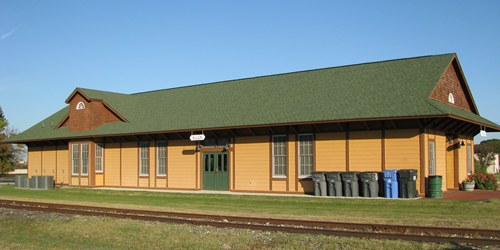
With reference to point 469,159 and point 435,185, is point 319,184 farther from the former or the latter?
point 469,159

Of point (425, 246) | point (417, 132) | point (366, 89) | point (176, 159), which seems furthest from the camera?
point (176, 159)

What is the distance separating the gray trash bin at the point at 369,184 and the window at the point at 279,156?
444 centimetres

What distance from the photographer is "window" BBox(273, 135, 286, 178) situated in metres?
25.2

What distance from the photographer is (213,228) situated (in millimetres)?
14180

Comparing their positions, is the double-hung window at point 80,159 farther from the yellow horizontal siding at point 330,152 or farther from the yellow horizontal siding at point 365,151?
the yellow horizontal siding at point 365,151

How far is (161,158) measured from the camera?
30031 mm

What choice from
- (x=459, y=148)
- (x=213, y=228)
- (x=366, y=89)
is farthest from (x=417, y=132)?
(x=213, y=228)

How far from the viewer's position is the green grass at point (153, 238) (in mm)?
11312

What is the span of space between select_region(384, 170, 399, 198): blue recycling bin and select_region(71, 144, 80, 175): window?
20.6 meters

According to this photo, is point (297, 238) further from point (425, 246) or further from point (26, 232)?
point (26, 232)

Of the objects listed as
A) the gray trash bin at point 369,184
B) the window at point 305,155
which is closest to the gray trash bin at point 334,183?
the gray trash bin at point 369,184

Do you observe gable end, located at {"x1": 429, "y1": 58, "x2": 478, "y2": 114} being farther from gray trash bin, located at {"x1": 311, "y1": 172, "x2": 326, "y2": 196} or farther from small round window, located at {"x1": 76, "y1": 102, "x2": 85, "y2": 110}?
small round window, located at {"x1": 76, "y1": 102, "x2": 85, "y2": 110}

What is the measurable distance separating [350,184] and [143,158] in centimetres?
1357

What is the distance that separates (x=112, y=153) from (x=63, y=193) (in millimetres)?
4160
